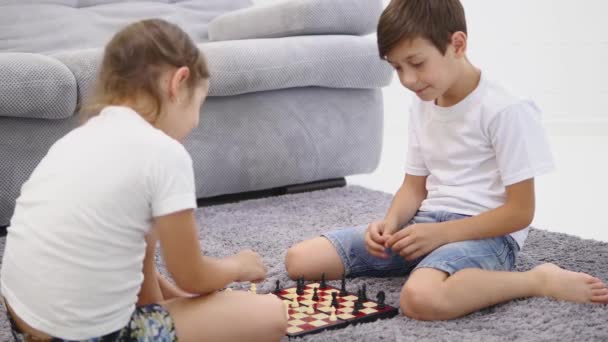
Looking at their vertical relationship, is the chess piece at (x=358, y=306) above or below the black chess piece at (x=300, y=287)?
above

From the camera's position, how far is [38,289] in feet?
3.59

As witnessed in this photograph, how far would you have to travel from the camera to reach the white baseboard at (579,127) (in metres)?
4.12

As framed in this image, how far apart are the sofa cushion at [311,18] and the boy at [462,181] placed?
103 cm

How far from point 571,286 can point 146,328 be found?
818mm

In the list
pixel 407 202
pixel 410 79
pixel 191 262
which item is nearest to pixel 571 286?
pixel 407 202

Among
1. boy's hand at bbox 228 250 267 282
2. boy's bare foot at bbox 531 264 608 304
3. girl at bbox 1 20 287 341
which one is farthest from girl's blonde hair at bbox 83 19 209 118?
boy's bare foot at bbox 531 264 608 304

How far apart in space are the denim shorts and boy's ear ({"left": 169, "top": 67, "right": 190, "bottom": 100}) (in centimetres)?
62

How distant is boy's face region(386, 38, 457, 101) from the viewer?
1.58 m

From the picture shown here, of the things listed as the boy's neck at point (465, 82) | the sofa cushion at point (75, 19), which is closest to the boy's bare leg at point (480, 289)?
the boy's neck at point (465, 82)

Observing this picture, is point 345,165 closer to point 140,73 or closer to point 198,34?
point 198,34

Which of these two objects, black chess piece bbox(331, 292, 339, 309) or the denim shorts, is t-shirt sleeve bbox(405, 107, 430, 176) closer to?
the denim shorts

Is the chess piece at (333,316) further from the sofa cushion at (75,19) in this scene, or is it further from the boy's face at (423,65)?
the sofa cushion at (75,19)

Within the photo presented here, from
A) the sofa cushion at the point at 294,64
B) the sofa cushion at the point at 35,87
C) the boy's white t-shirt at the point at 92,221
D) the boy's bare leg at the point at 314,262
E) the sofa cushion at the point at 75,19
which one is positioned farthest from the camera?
the sofa cushion at the point at 75,19

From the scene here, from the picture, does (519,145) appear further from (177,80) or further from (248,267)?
(177,80)
